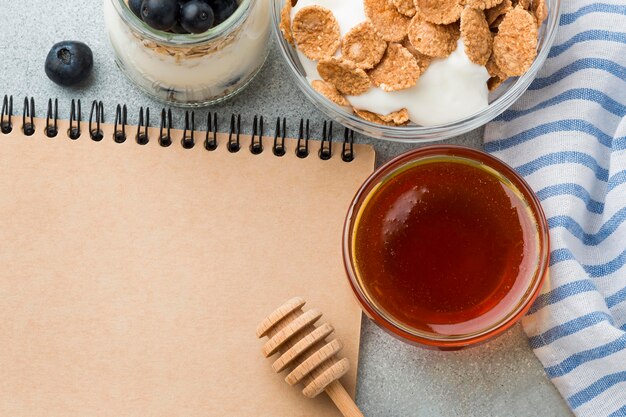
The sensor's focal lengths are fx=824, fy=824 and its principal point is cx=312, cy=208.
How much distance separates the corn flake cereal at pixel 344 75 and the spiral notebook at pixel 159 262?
0.38 feet

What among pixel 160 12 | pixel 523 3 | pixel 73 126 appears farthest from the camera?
pixel 73 126

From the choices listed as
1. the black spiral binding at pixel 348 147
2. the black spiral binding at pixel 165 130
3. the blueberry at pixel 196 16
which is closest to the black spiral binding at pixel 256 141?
the black spiral binding at pixel 165 130

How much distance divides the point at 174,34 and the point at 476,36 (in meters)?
0.31

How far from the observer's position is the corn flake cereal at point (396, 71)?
2.88 feet

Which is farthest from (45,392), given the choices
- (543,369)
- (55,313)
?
(543,369)

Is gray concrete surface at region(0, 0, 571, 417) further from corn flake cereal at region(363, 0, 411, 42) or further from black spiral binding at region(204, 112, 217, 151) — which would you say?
corn flake cereal at region(363, 0, 411, 42)

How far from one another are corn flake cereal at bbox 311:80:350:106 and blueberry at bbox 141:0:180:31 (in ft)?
0.60

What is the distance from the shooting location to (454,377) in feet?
3.26

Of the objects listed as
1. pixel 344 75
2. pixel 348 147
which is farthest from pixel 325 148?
pixel 344 75

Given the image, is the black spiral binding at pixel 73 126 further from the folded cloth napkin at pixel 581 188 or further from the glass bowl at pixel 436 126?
the folded cloth napkin at pixel 581 188

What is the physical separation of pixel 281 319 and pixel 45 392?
0.29 metres

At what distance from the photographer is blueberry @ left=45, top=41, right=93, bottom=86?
98 cm

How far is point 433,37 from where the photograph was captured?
872 millimetres

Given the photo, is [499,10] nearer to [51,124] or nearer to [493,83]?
[493,83]
